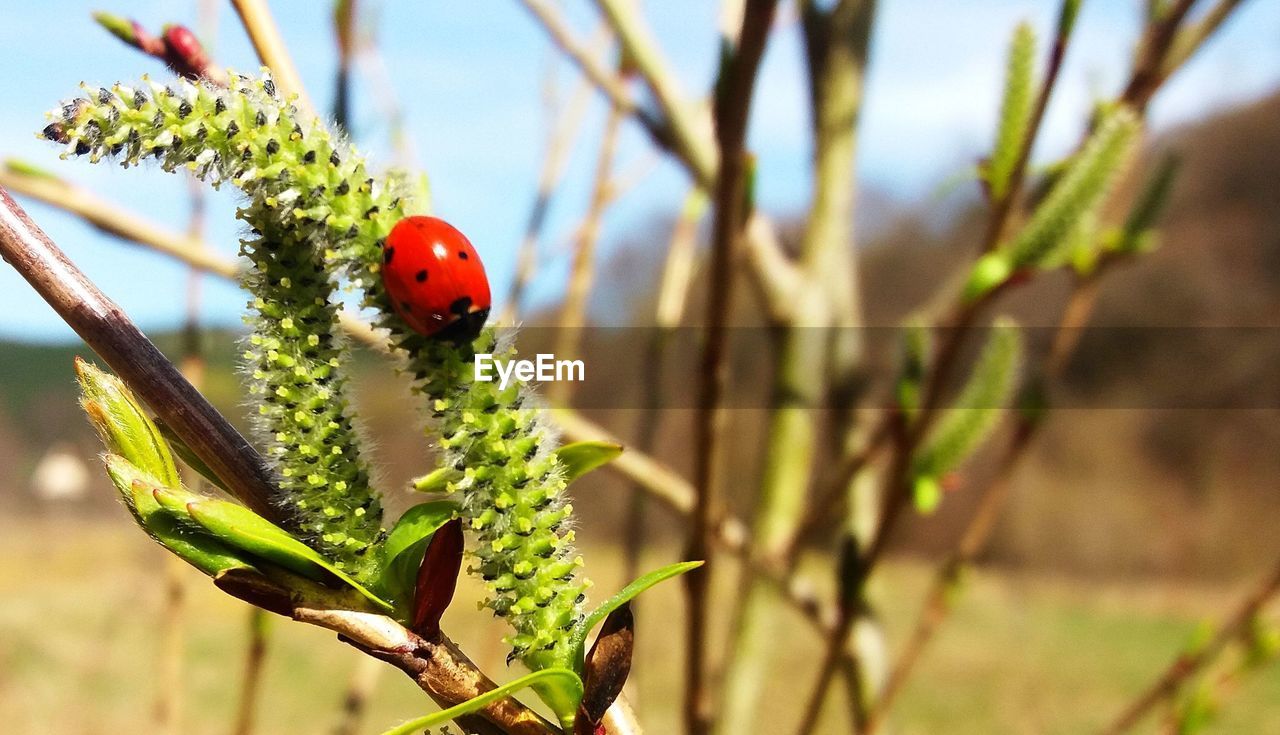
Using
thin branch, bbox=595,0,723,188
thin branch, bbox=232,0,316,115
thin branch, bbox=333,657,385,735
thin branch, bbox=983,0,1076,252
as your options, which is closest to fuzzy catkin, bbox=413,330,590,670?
thin branch, bbox=232,0,316,115

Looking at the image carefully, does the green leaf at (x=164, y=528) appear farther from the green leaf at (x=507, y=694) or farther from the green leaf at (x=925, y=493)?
the green leaf at (x=925, y=493)

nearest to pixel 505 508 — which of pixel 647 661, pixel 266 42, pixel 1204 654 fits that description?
pixel 266 42

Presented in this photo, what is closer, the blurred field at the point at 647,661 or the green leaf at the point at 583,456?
the green leaf at the point at 583,456

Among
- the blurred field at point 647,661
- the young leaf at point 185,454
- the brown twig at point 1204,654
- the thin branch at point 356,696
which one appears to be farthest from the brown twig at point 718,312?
the blurred field at point 647,661

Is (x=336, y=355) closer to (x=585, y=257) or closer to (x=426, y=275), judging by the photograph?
(x=426, y=275)

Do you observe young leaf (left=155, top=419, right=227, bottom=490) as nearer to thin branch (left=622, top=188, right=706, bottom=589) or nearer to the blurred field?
thin branch (left=622, top=188, right=706, bottom=589)

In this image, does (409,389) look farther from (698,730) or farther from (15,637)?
(15,637)
